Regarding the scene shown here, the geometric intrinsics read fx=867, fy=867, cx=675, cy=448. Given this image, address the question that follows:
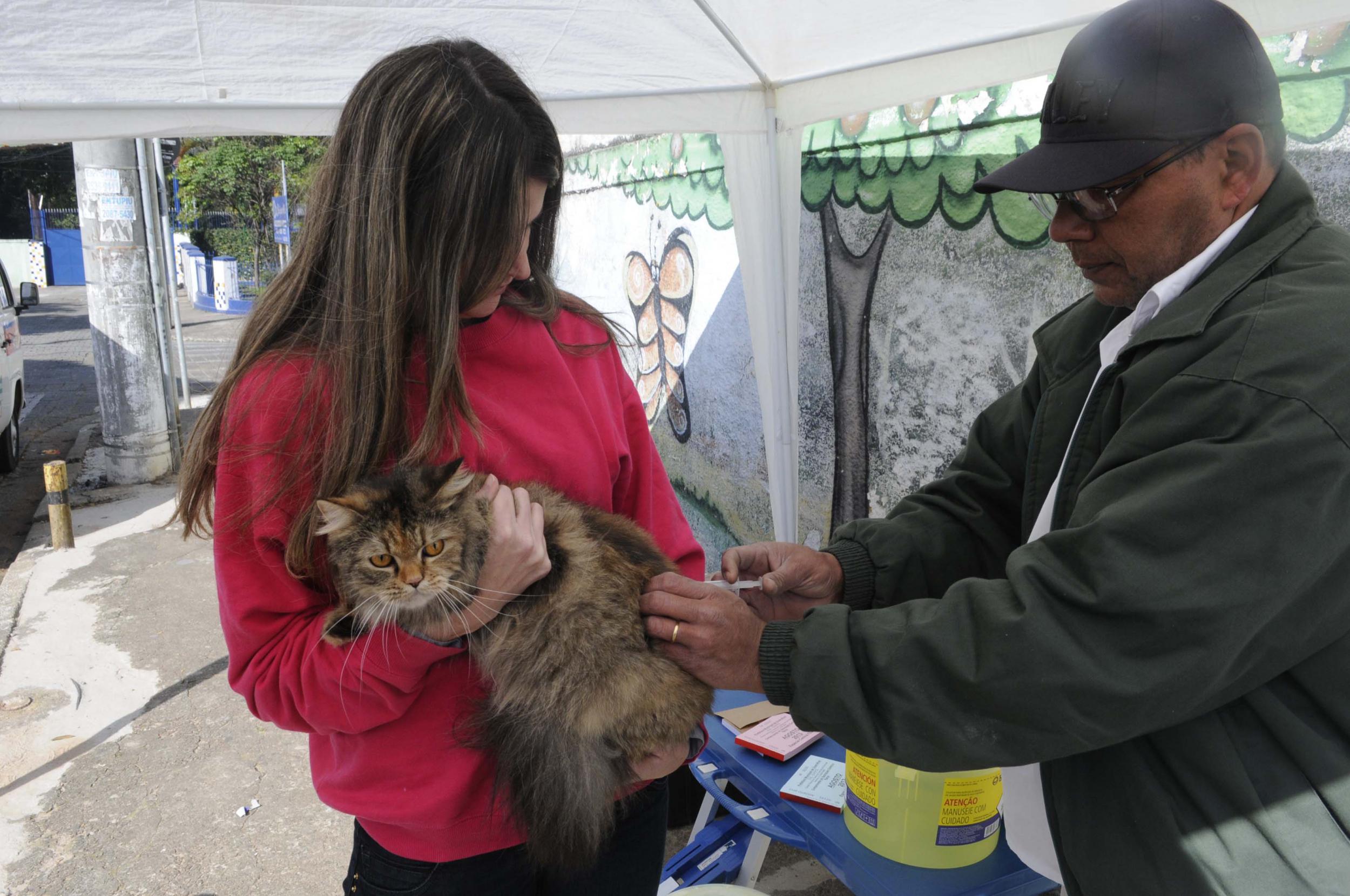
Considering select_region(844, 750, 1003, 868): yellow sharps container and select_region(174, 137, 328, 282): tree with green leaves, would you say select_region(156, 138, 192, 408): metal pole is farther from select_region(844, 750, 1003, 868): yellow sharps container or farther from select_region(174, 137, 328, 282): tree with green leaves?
select_region(174, 137, 328, 282): tree with green leaves

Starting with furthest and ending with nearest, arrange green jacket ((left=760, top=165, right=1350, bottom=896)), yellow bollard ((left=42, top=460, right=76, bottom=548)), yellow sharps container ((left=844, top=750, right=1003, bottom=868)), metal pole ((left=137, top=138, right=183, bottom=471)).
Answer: metal pole ((left=137, top=138, right=183, bottom=471)) → yellow bollard ((left=42, top=460, right=76, bottom=548)) → yellow sharps container ((left=844, top=750, right=1003, bottom=868)) → green jacket ((left=760, top=165, right=1350, bottom=896))

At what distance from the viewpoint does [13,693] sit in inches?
196

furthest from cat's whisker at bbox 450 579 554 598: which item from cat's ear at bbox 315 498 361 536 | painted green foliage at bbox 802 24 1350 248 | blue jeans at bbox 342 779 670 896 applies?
painted green foliage at bbox 802 24 1350 248

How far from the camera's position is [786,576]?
6.86ft

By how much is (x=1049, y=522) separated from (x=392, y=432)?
1270 millimetres

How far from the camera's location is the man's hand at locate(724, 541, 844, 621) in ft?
6.81

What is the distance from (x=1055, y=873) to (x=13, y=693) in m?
5.60

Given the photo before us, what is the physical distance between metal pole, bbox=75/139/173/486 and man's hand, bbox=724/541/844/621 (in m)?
8.30

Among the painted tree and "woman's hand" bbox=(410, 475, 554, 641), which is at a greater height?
the painted tree

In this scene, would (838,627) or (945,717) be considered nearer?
(945,717)

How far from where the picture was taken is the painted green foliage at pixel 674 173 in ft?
18.5

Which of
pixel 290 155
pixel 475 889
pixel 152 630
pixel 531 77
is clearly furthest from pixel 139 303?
pixel 290 155

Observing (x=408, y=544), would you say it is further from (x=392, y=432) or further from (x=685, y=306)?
(x=685, y=306)

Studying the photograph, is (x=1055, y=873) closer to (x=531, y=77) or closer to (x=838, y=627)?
(x=838, y=627)
